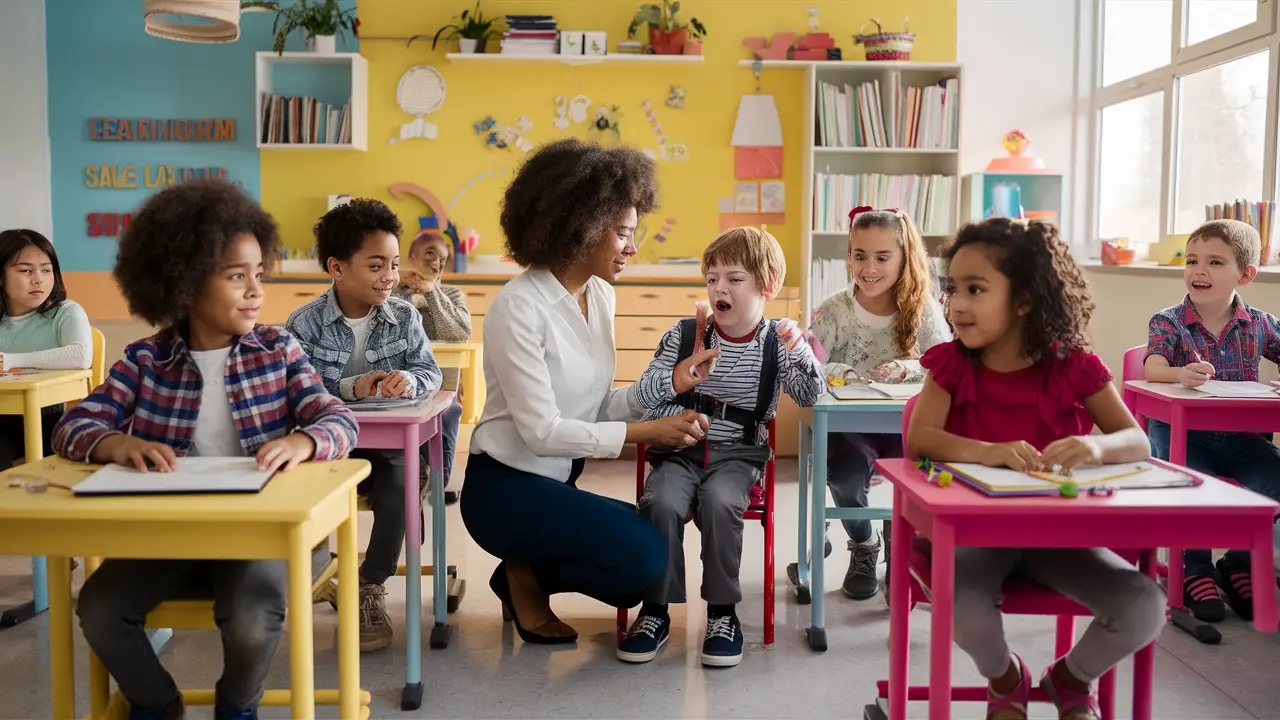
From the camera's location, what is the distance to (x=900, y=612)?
5.98 ft

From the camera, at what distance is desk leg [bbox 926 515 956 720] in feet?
5.08

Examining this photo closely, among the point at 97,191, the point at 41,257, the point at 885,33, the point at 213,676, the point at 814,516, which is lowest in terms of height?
the point at 213,676

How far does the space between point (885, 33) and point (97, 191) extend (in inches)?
160

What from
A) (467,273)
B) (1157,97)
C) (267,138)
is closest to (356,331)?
(467,273)

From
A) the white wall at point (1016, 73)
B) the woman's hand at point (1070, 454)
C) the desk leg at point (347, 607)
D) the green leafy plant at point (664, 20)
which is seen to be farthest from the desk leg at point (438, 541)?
the white wall at point (1016, 73)

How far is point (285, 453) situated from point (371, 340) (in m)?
1.07

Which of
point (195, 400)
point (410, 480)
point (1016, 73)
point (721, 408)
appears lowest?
point (410, 480)

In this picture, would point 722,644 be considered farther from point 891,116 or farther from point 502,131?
point 502,131

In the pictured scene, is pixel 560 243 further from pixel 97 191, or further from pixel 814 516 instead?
pixel 97 191

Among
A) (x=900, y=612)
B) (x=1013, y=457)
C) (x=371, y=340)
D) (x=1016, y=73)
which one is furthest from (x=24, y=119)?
(x=1013, y=457)

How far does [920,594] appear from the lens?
74.7 inches

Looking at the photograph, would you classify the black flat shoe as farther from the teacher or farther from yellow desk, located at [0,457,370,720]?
yellow desk, located at [0,457,370,720]

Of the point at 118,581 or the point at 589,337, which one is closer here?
the point at 118,581

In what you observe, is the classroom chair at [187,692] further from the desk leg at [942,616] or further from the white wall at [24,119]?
the white wall at [24,119]
